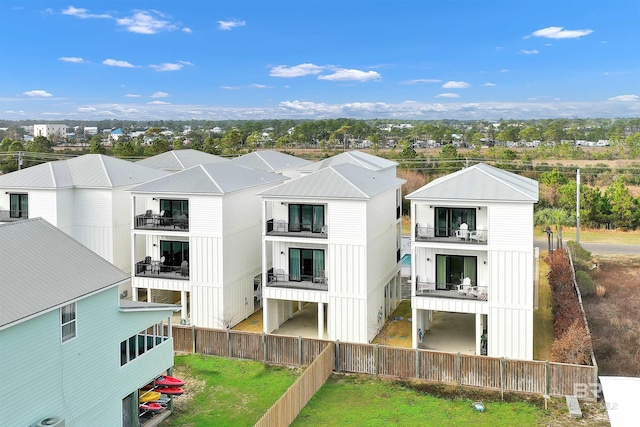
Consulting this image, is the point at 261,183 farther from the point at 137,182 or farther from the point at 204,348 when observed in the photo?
the point at 204,348

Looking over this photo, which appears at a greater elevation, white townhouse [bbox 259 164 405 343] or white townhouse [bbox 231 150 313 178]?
white townhouse [bbox 231 150 313 178]

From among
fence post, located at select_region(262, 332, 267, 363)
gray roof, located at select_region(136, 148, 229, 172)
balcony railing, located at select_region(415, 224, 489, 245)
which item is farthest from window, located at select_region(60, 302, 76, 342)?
gray roof, located at select_region(136, 148, 229, 172)

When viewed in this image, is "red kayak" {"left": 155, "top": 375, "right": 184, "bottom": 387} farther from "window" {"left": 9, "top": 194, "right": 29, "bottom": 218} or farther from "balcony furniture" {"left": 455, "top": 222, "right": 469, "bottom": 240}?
"window" {"left": 9, "top": 194, "right": 29, "bottom": 218}

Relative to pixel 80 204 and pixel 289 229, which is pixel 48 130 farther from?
pixel 289 229

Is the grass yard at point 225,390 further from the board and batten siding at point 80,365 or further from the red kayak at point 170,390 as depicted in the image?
the board and batten siding at point 80,365

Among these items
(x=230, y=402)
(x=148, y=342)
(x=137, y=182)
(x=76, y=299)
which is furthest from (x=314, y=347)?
(x=137, y=182)

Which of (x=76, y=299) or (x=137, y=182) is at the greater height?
(x=137, y=182)
